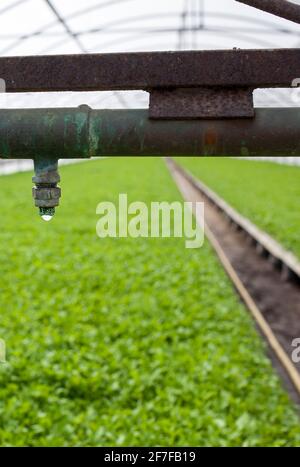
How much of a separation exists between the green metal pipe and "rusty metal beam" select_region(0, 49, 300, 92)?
0.26 feet

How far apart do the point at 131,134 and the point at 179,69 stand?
20cm

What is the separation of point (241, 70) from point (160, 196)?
632 inches

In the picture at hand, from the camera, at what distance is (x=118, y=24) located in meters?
8.50

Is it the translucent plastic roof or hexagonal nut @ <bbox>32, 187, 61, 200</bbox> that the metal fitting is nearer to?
hexagonal nut @ <bbox>32, 187, 61, 200</bbox>

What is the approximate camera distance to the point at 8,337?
6301mm

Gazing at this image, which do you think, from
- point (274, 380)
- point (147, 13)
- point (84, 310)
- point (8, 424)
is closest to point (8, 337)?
point (84, 310)

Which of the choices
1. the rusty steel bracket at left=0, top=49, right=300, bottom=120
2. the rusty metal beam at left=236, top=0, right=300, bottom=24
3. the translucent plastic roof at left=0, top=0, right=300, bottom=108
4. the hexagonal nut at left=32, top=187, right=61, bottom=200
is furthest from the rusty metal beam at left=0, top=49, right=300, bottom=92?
the translucent plastic roof at left=0, top=0, right=300, bottom=108

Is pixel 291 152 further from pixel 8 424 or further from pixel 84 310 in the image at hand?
pixel 84 310

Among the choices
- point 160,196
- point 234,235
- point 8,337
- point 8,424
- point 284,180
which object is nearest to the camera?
point 8,424

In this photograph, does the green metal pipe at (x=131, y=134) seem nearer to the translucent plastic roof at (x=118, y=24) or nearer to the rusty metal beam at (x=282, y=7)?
the rusty metal beam at (x=282, y=7)

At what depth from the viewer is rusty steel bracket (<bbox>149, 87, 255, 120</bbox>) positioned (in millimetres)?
1288

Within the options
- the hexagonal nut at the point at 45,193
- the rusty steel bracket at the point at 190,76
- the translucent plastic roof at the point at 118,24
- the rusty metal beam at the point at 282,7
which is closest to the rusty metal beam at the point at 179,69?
the rusty steel bracket at the point at 190,76

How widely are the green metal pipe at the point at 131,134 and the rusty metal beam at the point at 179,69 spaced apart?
8cm

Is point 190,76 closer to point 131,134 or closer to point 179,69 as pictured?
point 179,69
